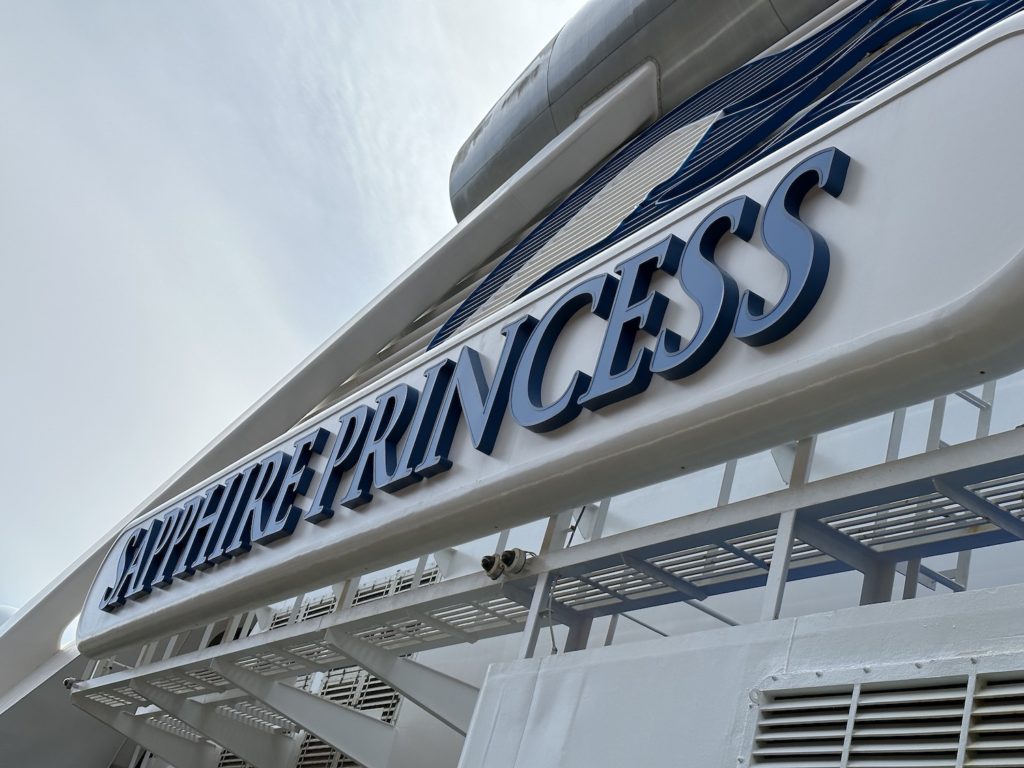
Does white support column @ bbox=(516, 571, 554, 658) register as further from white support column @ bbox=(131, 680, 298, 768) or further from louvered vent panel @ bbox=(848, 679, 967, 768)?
white support column @ bbox=(131, 680, 298, 768)

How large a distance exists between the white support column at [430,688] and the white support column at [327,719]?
1.45 metres

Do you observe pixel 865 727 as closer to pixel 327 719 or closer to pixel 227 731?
pixel 327 719

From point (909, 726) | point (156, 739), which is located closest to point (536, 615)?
point (909, 726)

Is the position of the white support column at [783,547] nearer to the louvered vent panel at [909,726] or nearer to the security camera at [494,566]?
the louvered vent panel at [909,726]

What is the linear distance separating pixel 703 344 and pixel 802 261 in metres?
0.52

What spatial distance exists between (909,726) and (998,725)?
0.29 m

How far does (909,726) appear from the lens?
318 cm

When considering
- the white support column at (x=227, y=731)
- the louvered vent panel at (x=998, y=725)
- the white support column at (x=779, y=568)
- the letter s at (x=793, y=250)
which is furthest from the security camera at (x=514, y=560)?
the white support column at (x=227, y=731)

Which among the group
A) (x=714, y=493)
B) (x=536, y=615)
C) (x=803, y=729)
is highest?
(x=714, y=493)

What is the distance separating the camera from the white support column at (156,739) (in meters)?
11.4

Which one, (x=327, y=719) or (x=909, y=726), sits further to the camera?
(x=327, y=719)

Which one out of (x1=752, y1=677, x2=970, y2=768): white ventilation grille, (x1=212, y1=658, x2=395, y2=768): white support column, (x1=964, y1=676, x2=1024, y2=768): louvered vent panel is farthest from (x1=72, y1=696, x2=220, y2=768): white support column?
(x1=964, y1=676, x2=1024, y2=768): louvered vent panel

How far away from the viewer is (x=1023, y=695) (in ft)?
9.69

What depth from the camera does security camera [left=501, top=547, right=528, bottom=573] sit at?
5.40 meters
